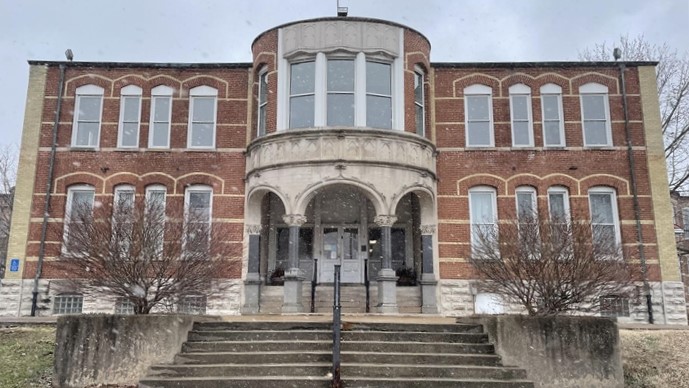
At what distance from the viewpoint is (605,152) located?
19000mm

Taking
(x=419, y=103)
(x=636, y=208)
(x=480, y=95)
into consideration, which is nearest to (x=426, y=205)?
(x=419, y=103)

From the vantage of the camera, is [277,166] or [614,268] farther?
[277,166]

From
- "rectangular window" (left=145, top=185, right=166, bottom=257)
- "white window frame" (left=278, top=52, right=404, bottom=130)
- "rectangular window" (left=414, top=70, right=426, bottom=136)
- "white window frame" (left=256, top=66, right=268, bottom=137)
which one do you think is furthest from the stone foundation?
"rectangular window" (left=145, top=185, right=166, bottom=257)

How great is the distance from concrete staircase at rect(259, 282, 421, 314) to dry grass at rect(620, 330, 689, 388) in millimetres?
6219

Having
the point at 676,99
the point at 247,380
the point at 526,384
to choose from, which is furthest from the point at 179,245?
the point at 676,99

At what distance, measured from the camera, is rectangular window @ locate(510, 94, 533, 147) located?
63.2 ft

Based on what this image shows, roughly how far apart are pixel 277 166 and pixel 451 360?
9.17 m

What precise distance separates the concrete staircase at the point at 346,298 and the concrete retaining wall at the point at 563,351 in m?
7.86

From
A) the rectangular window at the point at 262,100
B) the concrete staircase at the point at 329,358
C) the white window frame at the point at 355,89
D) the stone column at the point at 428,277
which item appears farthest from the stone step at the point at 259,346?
the rectangular window at the point at 262,100

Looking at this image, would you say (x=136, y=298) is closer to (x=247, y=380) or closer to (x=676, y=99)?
(x=247, y=380)

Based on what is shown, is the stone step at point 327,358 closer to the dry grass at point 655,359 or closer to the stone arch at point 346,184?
the dry grass at point 655,359

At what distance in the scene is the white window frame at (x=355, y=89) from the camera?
1686 cm

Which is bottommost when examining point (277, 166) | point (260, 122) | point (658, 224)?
point (658, 224)

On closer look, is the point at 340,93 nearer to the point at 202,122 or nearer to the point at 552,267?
the point at 202,122
